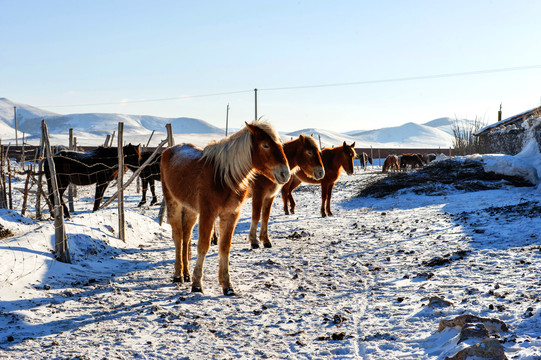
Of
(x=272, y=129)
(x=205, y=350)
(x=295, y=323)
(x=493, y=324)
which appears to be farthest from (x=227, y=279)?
(x=493, y=324)

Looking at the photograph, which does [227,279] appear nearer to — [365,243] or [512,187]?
[365,243]

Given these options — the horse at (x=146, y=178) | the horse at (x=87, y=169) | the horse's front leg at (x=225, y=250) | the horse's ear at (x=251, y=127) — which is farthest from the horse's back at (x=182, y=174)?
the horse at (x=146, y=178)

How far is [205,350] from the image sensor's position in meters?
3.60

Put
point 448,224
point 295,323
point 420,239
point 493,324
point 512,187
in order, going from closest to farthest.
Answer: point 493,324, point 295,323, point 420,239, point 448,224, point 512,187

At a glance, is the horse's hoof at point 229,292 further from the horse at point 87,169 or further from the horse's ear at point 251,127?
the horse at point 87,169

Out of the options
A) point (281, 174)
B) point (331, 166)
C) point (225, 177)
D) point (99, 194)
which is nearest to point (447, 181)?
point (331, 166)

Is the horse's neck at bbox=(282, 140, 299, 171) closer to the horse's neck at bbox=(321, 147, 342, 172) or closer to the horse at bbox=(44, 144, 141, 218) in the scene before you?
the horse's neck at bbox=(321, 147, 342, 172)

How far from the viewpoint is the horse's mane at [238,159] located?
496cm

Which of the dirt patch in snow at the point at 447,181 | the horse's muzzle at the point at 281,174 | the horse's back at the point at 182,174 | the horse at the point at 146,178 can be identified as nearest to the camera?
the horse's muzzle at the point at 281,174

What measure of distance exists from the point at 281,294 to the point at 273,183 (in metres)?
3.20

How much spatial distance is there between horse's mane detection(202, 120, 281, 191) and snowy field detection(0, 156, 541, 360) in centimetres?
143

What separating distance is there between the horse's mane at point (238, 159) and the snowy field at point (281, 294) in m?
1.43

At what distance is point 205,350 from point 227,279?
1581 mm

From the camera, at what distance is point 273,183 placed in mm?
8070
